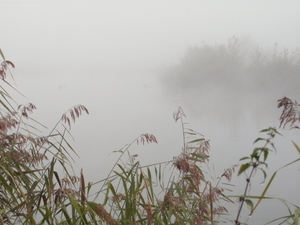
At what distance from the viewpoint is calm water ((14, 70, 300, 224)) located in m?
3.03

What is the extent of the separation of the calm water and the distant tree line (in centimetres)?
13

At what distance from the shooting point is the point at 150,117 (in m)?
3.66

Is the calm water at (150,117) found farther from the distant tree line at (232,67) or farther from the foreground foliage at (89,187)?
the foreground foliage at (89,187)

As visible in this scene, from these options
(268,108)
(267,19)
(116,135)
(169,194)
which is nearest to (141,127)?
(116,135)

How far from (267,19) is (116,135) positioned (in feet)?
6.09

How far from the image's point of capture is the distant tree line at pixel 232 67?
3844 mm

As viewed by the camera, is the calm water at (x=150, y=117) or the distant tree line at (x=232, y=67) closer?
the calm water at (x=150, y=117)

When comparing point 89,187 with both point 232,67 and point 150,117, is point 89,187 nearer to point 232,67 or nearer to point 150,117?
point 150,117

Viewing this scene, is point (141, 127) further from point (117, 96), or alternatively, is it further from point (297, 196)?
point (297, 196)

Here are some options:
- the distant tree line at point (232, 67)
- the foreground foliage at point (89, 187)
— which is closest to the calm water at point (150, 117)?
the distant tree line at point (232, 67)

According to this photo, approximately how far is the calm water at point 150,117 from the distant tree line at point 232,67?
130 mm

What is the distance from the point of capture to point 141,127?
11.7 ft

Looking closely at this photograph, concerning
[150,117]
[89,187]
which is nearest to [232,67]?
[150,117]

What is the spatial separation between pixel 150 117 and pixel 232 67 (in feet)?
3.29
